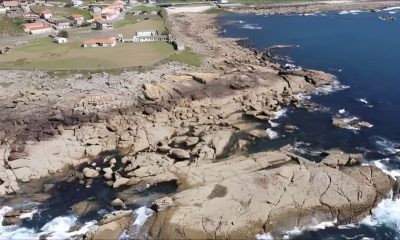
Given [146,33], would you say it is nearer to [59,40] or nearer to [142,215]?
[59,40]

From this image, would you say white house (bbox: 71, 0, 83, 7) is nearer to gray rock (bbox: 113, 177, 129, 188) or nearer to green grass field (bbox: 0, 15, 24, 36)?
green grass field (bbox: 0, 15, 24, 36)

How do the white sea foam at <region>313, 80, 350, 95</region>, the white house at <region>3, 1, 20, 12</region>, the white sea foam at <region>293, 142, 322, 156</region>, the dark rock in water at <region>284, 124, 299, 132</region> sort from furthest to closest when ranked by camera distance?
the white house at <region>3, 1, 20, 12</region>, the white sea foam at <region>313, 80, 350, 95</region>, the dark rock in water at <region>284, 124, 299, 132</region>, the white sea foam at <region>293, 142, 322, 156</region>

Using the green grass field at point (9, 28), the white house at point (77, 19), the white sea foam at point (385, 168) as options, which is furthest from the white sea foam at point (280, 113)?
the white house at point (77, 19)

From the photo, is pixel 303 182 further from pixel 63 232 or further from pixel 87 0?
pixel 87 0

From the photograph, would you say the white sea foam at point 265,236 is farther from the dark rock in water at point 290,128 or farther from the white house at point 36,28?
the white house at point 36,28

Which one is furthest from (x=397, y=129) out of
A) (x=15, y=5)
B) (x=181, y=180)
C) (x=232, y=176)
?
(x=15, y=5)

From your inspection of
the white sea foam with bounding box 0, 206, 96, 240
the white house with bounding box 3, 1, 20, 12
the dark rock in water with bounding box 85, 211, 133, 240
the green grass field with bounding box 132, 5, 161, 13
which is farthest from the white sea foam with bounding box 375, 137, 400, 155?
the white house with bounding box 3, 1, 20, 12

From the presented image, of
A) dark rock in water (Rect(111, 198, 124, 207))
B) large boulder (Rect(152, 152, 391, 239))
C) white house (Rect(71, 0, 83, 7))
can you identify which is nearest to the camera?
large boulder (Rect(152, 152, 391, 239))

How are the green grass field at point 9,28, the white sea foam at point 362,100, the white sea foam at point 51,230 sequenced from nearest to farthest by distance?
the white sea foam at point 51,230 → the white sea foam at point 362,100 → the green grass field at point 9,28

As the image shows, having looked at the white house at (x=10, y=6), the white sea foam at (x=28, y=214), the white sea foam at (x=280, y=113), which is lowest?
the white sea foam at (x=28, y=214)
